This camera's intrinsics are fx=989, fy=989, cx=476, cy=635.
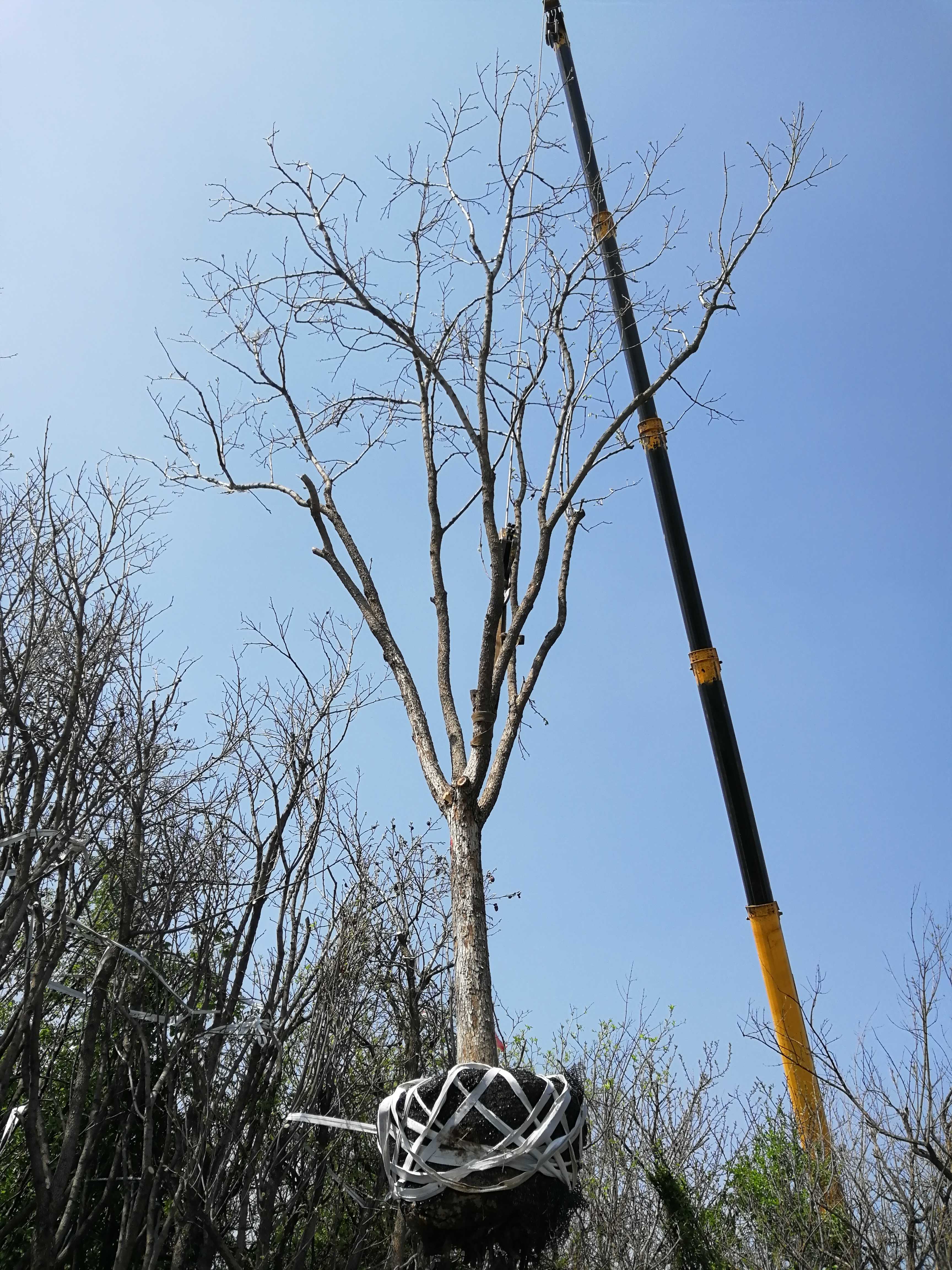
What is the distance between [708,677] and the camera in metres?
7.96

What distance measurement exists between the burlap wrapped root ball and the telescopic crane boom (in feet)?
11.4

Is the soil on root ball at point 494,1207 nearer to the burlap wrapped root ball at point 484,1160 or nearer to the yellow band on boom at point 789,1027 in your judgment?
the burlap wrapped root ball at point 484,1160

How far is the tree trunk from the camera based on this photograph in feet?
11.6

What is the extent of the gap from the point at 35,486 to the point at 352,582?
1703 millimetres

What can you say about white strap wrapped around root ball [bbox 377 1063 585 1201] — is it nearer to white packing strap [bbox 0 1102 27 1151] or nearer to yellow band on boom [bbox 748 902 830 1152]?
white packing strap [bbox 0 1102 27 1151]

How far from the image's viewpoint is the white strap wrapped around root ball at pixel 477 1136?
286 centimetres

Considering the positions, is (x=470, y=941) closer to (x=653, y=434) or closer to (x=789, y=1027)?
(x=789, y=1027)

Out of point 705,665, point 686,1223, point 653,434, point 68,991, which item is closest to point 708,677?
point 705,665

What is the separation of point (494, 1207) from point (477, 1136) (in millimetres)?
208

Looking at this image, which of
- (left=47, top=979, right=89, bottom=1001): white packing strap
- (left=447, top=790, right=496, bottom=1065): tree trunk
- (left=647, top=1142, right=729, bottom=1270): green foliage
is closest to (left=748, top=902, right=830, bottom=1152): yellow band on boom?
(left=647, top=1142, right=729, bottom=1270): green foliage

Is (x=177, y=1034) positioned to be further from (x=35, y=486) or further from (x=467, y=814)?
(x=35, y=486)

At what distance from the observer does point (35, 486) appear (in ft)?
16.7

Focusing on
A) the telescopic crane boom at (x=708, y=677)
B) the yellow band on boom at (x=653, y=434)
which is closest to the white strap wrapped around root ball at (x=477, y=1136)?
the telescopic crane boom at (x=708, y=677)

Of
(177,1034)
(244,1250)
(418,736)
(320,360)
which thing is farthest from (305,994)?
(320,360)
